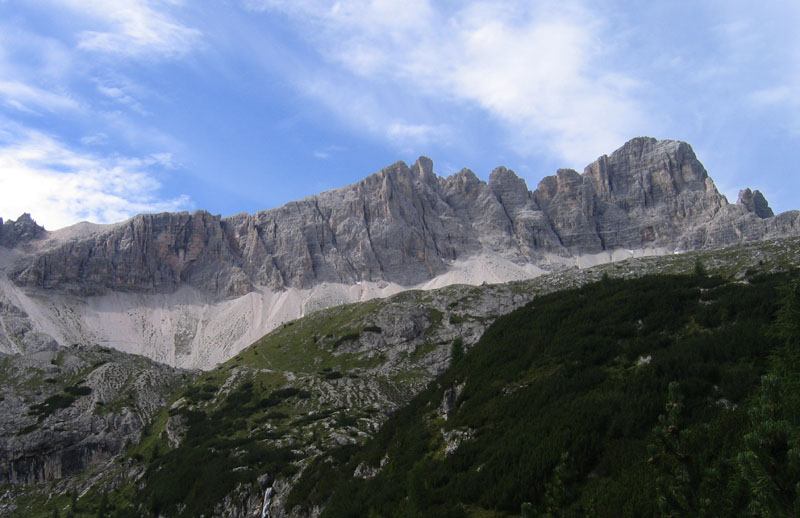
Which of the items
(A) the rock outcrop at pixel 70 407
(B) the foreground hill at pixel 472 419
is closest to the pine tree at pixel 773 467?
(B) the foreground hill at pixel 472 419

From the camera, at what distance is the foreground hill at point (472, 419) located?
145 feet

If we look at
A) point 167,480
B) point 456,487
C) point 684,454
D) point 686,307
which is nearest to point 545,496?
point 456,487

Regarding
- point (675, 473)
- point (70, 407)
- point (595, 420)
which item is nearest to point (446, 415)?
point (595, 420)

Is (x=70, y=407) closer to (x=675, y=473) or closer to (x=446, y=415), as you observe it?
(x=446, y=415)

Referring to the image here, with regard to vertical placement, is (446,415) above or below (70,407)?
above

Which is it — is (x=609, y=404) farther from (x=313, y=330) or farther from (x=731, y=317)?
(x=313, y=330)

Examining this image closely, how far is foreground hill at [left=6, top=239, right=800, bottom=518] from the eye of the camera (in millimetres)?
44281

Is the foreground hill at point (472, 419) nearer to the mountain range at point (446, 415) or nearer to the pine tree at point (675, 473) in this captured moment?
the mountain range at point (446, 415)

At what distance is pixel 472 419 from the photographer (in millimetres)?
60188

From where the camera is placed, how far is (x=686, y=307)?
6812 cm

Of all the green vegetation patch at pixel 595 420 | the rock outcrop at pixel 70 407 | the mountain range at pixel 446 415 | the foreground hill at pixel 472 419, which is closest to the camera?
the green vegetation patch at pixel 595 420

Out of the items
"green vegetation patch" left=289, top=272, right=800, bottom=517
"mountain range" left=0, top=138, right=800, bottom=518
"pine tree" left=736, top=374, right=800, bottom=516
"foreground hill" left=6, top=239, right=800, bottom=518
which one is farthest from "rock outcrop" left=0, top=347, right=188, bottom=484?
"pine tree" left=736, top=374, right=800, bottom=516

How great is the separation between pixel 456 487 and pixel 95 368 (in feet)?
516

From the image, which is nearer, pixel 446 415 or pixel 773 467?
pixel 773 467
